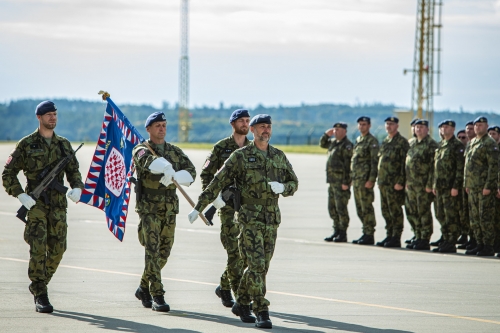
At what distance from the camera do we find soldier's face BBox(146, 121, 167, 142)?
9680mm

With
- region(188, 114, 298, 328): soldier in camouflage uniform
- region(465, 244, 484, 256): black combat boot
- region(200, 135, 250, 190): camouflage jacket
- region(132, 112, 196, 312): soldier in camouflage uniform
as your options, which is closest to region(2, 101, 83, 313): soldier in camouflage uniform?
region(132, 112, 196, 312): soldier in camouflage uniform

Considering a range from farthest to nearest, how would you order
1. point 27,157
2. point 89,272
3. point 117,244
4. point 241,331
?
point 117,244 → point 89,272 → point 27,157 → point 241,331

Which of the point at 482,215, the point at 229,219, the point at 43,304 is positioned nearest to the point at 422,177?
the point at 482,215

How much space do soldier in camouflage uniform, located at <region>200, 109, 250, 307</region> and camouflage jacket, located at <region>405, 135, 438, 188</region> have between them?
5841mm

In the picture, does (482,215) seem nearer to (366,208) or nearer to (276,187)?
(366,208)

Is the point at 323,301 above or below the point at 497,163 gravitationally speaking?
below

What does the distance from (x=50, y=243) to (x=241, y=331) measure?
98.6 inches

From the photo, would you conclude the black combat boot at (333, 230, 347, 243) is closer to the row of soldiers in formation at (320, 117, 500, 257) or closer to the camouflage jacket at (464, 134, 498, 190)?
the row of soldiers in formation at (320, 117, 500, 257)

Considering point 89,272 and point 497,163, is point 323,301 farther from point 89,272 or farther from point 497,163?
point 497,163

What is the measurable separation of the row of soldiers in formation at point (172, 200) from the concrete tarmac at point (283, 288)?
1.08 feet

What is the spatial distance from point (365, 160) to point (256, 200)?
24.2 ft

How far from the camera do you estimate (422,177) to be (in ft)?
50.3

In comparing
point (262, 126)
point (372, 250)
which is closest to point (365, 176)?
point (372, 250)

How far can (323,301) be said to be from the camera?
33.3 feet
